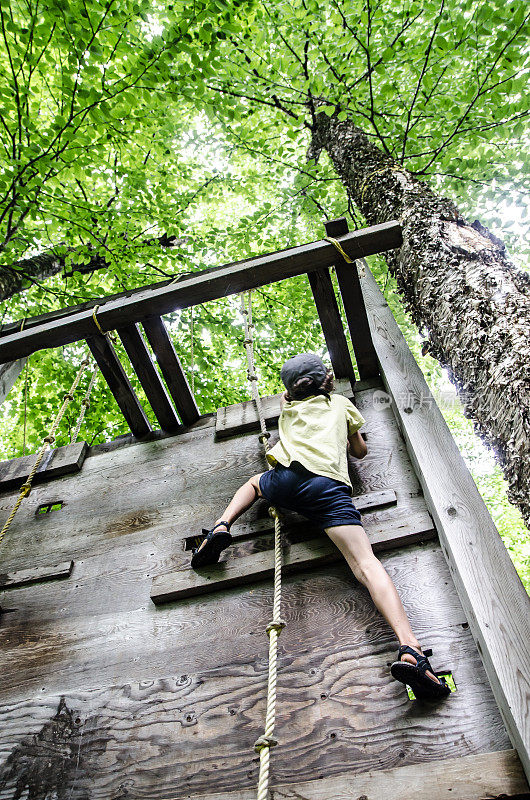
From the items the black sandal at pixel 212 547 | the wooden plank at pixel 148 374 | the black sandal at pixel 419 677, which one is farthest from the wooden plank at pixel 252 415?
Answer: the black sandal at pixel 419 677

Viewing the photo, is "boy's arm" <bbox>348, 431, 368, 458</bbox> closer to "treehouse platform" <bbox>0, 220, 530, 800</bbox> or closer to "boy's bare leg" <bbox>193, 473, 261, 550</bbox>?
"treehouse platform" <bbox>0, 220, 530, 800</bbox>

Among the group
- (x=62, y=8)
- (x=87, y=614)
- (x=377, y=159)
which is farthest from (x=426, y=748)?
(x=62, y=8)

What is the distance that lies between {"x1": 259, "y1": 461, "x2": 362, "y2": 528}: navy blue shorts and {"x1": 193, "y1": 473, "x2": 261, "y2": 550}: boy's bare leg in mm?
94

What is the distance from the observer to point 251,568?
2.54 m

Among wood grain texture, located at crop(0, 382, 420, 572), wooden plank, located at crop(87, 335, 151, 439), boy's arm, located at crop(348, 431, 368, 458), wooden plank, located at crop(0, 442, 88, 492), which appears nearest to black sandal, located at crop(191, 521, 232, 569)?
wood grain texture, located at crop(0, 382, 420, 572)

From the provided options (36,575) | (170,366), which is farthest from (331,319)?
(36,575)

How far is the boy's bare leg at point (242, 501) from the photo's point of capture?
2646 millimetres

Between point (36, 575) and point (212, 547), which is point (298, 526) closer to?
point (212, 547)

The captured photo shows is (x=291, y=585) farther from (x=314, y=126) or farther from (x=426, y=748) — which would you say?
(x=314, y=126)

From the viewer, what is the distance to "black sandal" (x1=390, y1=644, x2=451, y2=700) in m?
1.79

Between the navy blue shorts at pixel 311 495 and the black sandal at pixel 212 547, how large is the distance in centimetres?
33

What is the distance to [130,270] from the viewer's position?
6.41 m

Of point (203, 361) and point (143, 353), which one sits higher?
point (143, 353)

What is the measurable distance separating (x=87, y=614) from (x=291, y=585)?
1.21m
